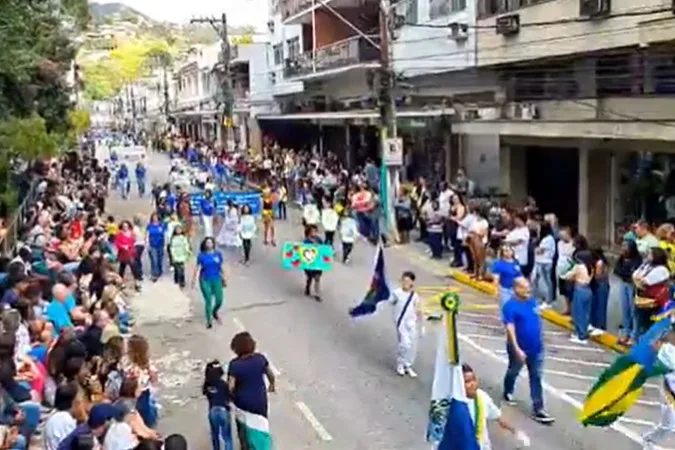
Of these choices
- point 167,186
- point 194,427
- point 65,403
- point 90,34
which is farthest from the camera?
point 90,34

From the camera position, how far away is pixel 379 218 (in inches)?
1140

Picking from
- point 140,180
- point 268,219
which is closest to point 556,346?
point 268,219

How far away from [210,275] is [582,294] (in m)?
5.86

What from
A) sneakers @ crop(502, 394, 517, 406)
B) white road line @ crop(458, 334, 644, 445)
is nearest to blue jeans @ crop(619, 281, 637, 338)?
white road line @ crop(458, 334, 644, 445)

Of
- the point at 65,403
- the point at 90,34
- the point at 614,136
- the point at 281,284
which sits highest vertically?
the point at 90,34

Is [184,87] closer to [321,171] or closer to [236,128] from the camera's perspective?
[236,128]

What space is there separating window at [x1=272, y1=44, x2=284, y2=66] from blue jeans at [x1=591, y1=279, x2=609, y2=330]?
43875 millimetres

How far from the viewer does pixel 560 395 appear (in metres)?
13.6

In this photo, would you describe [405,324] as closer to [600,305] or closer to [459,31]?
[600,305]

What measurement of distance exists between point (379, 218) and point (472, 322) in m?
10.7

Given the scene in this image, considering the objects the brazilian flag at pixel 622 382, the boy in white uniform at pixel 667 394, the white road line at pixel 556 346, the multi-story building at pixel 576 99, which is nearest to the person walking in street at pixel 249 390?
the brazilian flag at pixel 622 382

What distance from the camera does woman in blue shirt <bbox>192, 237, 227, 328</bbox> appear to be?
57.5 feet

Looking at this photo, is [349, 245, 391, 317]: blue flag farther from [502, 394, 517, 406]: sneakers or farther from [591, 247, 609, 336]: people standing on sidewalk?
[502, 394, 517, 406]: sneakers

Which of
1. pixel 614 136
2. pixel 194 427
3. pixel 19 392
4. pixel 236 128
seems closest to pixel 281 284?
pixel 614 136
